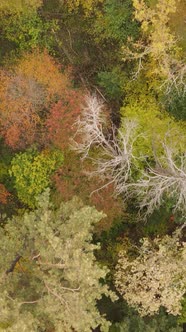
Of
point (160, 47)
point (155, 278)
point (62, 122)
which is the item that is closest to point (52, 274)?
point (155, 278)

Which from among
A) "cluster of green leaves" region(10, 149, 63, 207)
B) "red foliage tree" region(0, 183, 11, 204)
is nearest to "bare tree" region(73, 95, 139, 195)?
"cluster of green leaves" region(10, 149, 63, 207)

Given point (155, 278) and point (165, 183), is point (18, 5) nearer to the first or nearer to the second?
point (165, 183)

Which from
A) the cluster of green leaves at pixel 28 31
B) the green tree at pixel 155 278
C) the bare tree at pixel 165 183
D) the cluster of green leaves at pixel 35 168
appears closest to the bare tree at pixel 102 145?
the bare tree at pixel 165 183

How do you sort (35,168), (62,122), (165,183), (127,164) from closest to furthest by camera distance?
(165,183), (127,164), (35,168), (62,122)

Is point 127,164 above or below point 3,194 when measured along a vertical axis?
below

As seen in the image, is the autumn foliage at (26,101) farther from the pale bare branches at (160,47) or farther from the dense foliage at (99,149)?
the pale bare branches at (160,47)

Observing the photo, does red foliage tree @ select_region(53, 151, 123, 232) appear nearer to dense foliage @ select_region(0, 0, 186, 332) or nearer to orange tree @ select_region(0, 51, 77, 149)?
dense foliage @ select_region(0, 0, 186, 332)

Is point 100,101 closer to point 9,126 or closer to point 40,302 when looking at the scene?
point 9,126
